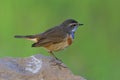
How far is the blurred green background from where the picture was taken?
1268 cm

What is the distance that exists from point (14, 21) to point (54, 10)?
2.20ft

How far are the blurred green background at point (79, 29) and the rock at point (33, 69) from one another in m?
2.27

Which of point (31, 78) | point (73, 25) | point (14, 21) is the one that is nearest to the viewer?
point (31, 78)

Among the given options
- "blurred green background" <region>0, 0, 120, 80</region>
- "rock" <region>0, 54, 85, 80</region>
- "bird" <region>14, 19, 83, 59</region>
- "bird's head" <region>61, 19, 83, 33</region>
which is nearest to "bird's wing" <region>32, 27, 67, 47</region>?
"bird" <region>14, 19, 83, 59</region>

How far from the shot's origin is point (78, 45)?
42.9 ft

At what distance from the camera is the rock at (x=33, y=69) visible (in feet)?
31.1

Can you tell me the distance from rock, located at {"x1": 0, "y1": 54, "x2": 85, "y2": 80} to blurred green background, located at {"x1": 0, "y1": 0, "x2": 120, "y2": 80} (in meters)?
2.27

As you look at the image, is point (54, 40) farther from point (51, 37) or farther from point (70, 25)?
point (70, 25)

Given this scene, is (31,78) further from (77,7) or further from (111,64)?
(77,7)

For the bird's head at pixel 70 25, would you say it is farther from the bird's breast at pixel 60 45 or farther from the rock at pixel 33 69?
the rock at pixel 33 69

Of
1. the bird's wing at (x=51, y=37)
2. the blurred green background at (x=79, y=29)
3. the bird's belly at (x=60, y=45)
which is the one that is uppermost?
the bird's wing at (x=51, y=37)

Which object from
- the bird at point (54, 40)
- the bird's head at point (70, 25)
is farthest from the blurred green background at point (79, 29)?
the bird at point (54, 40)

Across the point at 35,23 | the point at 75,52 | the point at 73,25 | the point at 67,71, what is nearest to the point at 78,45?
the point at 75,52

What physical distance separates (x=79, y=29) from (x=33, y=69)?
3889 mm
